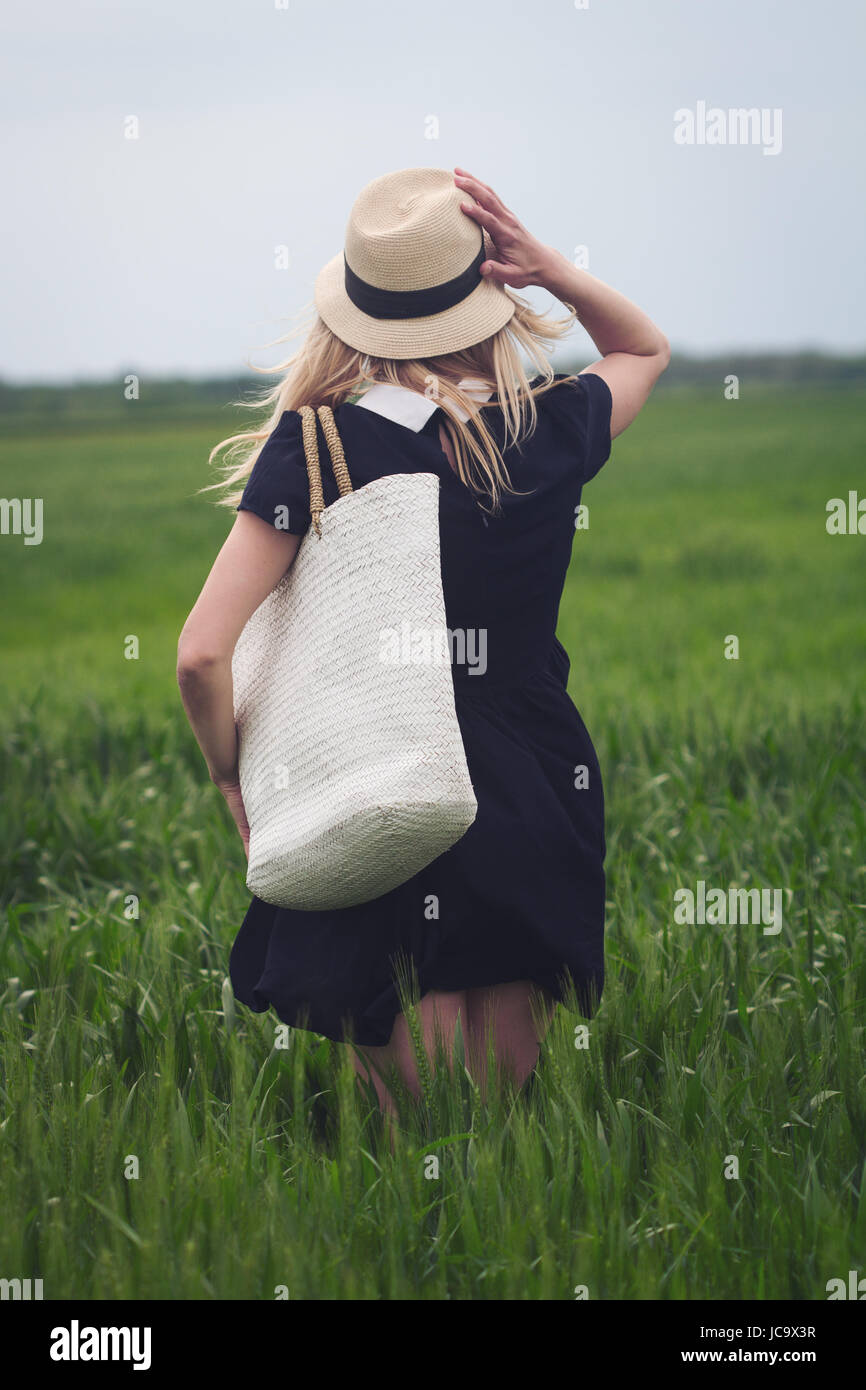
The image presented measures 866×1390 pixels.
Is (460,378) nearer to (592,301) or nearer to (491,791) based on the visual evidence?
(592,301)

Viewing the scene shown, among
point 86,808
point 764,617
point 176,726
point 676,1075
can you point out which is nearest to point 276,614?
point 676,1075

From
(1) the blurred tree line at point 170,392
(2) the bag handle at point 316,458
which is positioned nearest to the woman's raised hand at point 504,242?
(2) the bag handle at point 316,458

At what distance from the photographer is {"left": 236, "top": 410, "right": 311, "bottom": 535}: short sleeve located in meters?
1.84

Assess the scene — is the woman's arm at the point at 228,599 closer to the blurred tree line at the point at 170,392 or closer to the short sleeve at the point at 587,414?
the short sleeve at the point at 587,414

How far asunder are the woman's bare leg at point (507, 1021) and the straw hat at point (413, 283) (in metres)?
1.09

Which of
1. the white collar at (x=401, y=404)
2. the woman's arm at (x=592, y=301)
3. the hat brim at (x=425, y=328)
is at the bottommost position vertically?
the white collar at (x=401, y=404)

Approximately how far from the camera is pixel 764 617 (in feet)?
27.9

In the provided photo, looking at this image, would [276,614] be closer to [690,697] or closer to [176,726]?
[176,726]

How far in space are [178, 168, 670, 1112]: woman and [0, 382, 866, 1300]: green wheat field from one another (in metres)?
0.13

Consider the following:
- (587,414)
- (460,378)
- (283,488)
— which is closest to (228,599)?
(283,488)

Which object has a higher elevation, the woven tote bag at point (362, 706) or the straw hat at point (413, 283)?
the straw hat at point (413, 283)

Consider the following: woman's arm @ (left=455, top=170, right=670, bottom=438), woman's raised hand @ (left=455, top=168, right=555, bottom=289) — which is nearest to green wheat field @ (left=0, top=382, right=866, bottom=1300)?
woman's arm @ (left=455, top=170, right=670, bottom=438)

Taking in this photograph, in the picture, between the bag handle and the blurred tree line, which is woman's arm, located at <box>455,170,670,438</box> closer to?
the bag handle

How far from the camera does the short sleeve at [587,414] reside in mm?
2010
